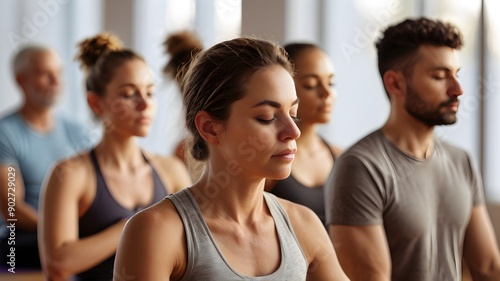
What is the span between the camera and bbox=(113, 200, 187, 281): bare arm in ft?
4.09

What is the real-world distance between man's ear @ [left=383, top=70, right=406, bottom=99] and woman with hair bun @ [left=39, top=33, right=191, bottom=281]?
64 cm

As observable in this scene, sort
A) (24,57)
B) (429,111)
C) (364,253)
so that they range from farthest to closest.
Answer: (24,57)
(429,111)
(364,253)

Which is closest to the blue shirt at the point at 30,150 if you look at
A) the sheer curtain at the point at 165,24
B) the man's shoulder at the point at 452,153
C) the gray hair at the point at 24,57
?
the gray hair at the point at 24,57

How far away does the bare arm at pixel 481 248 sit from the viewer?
206 centimetres

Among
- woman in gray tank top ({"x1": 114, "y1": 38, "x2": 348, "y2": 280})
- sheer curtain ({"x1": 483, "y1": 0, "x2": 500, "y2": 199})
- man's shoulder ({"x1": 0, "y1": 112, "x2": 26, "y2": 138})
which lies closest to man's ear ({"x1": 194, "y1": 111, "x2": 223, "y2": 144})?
woman in gray tank top ({"x1": 114, "y1": 38, "x2": 348, "y2": 280})

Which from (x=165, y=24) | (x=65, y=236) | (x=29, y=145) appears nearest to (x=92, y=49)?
(x=65, y=236)

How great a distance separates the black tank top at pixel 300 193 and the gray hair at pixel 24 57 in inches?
58.2

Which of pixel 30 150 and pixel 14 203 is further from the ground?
pixel 30 150

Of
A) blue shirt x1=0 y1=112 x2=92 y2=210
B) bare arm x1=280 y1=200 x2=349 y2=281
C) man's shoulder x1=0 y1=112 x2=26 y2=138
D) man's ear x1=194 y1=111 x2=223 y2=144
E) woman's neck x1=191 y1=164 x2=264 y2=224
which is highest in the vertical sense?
man's ear x1=194 y1=111 x2=223 y2=144

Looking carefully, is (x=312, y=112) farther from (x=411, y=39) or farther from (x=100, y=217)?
(x=100, y=217)

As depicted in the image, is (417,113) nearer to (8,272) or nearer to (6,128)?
(8,272)

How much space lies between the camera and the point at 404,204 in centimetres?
192

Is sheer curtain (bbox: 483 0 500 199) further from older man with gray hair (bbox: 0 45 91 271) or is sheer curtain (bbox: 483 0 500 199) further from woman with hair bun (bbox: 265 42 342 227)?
older man with gray hair (bbox: 0 45 91 271)

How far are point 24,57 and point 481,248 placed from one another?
206 cm
